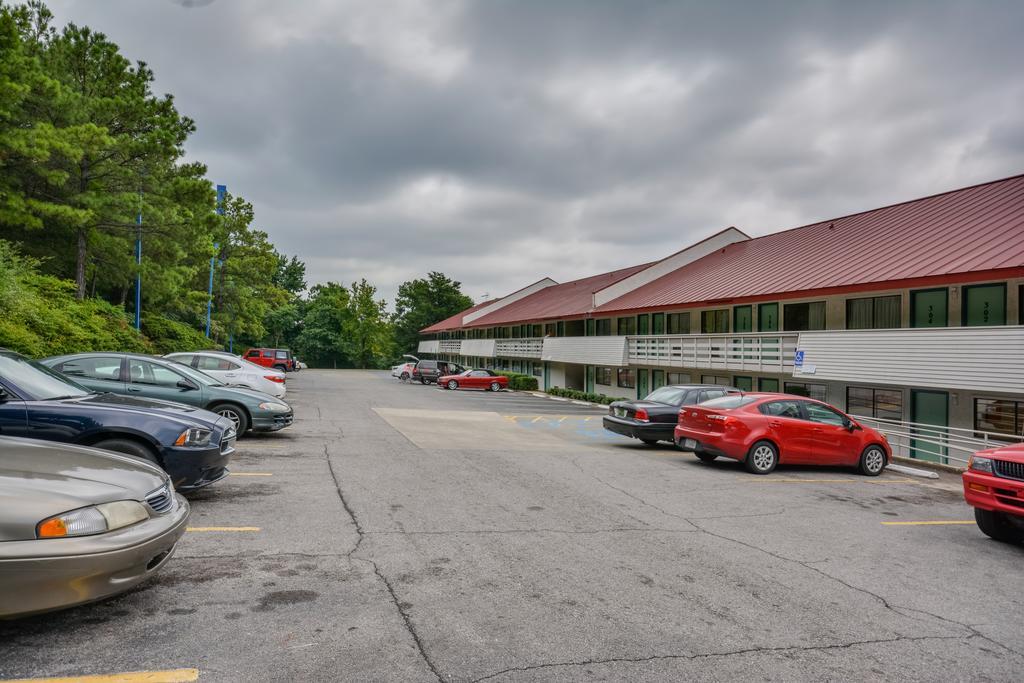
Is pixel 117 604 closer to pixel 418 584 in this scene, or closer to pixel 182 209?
pixel 418 584

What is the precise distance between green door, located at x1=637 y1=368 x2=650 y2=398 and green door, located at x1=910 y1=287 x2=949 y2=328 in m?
13.1

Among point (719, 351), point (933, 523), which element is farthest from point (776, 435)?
point (719, 351)

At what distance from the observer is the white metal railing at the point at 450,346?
61406 mm

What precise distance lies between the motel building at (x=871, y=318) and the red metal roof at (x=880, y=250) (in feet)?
0.21

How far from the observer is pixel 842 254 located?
20.6 meters

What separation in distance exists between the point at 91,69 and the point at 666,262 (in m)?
26.5

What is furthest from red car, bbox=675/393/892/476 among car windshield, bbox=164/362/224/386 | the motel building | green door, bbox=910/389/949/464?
car windshield, bbox=164/362/224/386

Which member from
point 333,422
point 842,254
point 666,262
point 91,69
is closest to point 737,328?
point 842,254

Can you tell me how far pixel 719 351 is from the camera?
22594 millimetres

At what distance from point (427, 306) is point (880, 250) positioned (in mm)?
68119

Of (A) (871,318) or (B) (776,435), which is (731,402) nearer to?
(B) (776,435)

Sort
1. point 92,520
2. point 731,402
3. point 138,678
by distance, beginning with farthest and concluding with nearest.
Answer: point 731,402
point 92,520
point 138,678

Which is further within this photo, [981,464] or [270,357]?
[270,357]

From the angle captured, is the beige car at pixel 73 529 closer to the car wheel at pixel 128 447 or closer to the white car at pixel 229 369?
the car wheel at pixel 128 447
